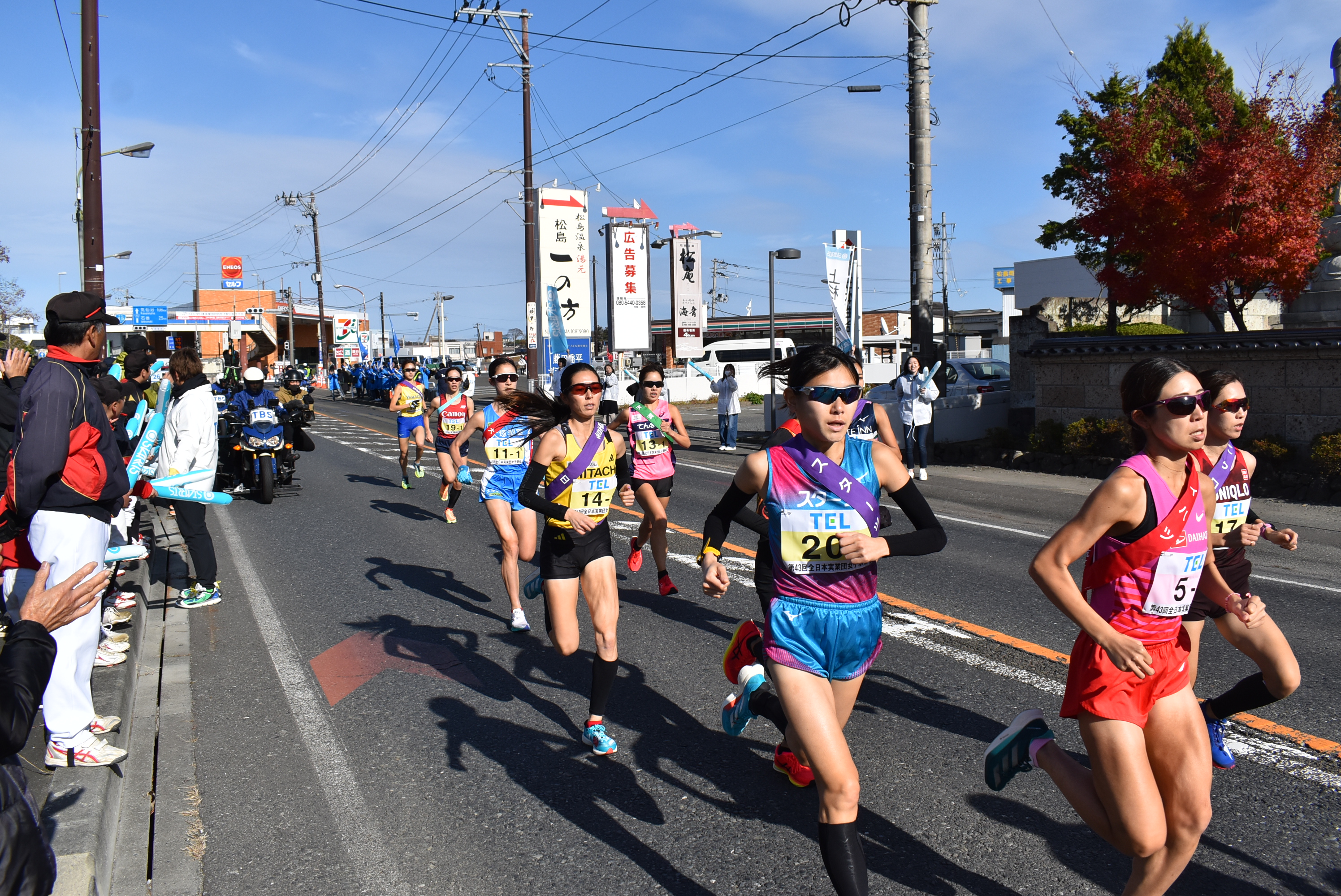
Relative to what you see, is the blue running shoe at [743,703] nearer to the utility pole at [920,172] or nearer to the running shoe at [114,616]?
the running shoe at [114,616]

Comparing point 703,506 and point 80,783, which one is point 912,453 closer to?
point 703,506

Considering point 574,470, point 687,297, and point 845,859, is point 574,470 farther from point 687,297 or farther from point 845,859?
point 687,297

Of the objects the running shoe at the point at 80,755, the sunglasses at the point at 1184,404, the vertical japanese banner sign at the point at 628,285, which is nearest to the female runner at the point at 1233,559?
the sunglasses at the point at 1184,404

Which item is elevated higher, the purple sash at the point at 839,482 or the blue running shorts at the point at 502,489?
the purple sash at the point at 839,482

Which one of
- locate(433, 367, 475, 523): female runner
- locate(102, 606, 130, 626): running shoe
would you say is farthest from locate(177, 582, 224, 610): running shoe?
locate(433, 367, 475, 523): female runner

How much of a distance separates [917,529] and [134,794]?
358 cm

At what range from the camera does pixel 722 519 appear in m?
3.80

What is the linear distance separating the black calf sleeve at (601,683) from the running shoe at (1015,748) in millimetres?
1884

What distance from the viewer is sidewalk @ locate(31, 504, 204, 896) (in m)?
3.49

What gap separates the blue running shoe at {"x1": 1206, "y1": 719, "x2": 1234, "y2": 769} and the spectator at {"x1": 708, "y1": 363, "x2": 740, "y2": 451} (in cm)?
1605

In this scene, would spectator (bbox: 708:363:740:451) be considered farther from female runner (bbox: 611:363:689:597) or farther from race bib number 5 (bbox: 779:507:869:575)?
race bib number 5 (bbox: 779:507:869:575)

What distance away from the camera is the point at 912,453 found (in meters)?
16.5

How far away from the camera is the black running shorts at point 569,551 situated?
191 inches

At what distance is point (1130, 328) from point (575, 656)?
674 inches
